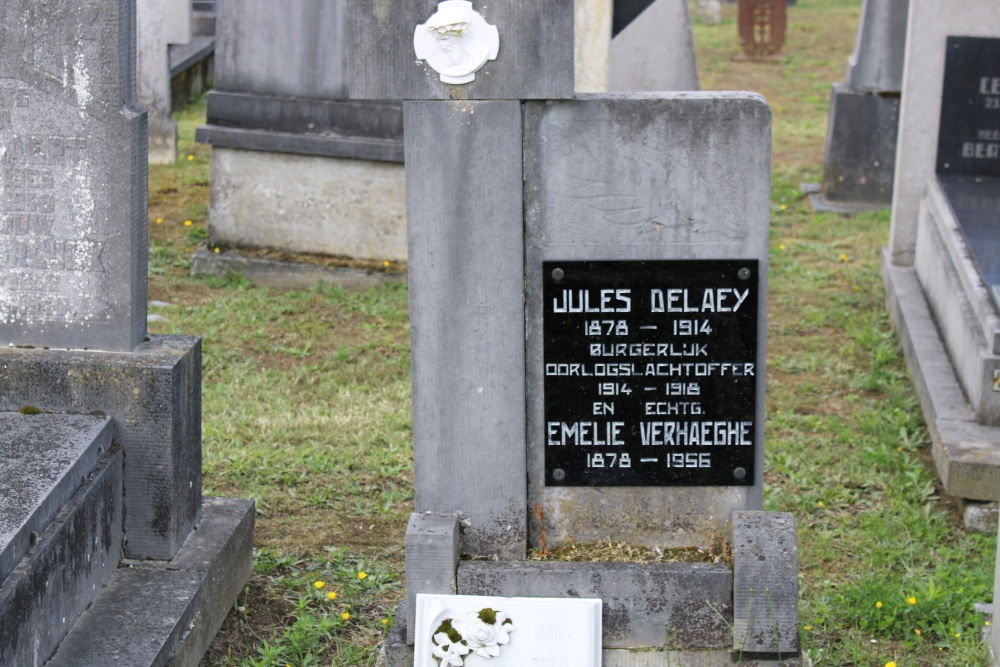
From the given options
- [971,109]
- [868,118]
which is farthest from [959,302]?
[868,118]

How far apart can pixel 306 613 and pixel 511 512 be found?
919 millimetres

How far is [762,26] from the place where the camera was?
16.6 metres

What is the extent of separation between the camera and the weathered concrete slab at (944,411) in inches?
193

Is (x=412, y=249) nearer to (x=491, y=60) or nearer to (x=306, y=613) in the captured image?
(x=491, y=60)

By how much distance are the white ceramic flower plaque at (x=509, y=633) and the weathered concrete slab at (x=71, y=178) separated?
123 cm

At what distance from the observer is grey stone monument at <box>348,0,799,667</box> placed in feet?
11.2

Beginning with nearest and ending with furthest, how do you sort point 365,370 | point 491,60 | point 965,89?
point 491,60 → point 365,370 → point 965,89

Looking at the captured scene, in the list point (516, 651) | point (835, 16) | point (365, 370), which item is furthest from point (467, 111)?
point (835, 16)

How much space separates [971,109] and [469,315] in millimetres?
4366

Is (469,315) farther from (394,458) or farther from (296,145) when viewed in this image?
(296,145)

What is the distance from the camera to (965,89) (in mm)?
6969

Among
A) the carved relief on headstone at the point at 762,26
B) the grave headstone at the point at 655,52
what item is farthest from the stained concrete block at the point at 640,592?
the carved relief on headstone at the point at 762,26

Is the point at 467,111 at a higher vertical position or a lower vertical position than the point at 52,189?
higher

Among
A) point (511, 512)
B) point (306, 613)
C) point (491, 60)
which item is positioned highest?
point (491, 60)
